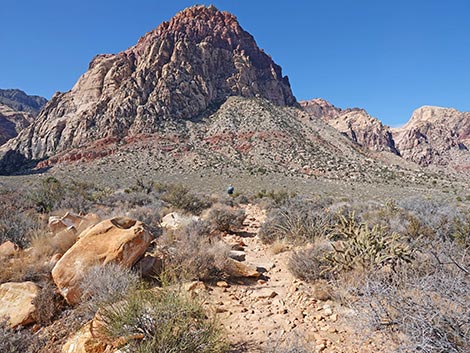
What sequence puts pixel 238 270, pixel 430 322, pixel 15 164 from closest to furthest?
1. pixel 430 322
2. pixel 238 270
3. pixel 15 164

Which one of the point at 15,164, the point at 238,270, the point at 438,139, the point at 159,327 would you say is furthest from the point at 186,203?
the point at 438,139

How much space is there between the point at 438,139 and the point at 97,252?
413ft

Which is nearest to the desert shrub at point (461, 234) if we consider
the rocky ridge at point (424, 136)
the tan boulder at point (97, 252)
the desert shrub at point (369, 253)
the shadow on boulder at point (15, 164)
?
the desert shrub at point (369, 253)

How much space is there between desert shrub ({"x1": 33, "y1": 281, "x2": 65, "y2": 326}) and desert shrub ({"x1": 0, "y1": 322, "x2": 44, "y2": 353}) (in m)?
0.26

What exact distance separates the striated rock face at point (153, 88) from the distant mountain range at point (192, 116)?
0.75 feet

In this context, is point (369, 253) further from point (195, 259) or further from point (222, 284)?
point (195, 259)

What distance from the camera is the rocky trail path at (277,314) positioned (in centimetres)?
315

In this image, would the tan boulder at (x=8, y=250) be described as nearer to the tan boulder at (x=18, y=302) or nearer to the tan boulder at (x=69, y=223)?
the tan boulder at (x=69, y=223)

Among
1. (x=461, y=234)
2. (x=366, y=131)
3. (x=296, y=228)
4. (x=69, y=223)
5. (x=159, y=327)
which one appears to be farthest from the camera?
(x=366, y=131)

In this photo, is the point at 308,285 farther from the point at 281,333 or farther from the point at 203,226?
the point at 203,226

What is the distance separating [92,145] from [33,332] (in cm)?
4740

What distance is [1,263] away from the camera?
4.39 m

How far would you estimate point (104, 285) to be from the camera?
3404 mm

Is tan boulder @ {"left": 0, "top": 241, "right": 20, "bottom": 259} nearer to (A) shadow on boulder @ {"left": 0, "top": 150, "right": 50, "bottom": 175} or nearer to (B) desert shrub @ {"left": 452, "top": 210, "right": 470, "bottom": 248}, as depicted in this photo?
(B) desert shrub @ {"left": 452, "top": 210, "right": 470, "bottom": 248}
